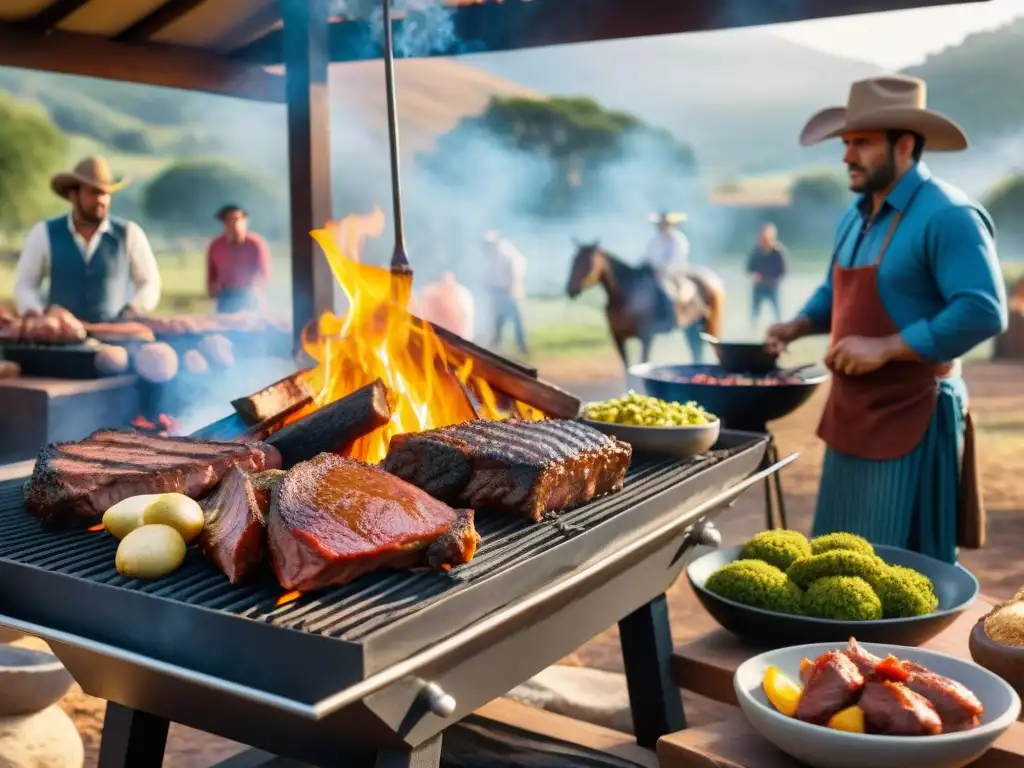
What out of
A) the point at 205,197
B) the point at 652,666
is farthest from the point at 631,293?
the point at 205,197

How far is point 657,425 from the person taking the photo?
354 centimetres

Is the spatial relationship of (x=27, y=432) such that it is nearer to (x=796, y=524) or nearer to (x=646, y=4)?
(x=646, y=4)

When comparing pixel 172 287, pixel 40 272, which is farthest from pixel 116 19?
pixel 172 287

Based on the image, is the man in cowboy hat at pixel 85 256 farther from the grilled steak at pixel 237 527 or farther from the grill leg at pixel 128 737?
the grilled steak at pixel 237 527

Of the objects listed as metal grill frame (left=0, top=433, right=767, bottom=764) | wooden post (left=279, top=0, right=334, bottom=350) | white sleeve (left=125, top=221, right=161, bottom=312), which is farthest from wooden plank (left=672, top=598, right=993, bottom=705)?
white sleeve (left=125, top=221, right=161, bottom=312)

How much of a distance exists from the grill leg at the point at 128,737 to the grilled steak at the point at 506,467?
3.44 feet

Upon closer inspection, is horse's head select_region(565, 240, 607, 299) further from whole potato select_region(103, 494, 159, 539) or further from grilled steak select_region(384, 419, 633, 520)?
whole potato select_region(103, 494, 159, 539)

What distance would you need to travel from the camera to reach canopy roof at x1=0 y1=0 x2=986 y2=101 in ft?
18.9

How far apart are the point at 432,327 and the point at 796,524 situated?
623 centimetres

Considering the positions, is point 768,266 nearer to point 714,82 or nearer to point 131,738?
point 131,738

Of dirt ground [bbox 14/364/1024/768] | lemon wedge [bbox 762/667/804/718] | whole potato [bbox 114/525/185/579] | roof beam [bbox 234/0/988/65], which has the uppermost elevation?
roof beam [bbox 234/0/988/65]

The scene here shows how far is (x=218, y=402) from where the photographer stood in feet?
24.5

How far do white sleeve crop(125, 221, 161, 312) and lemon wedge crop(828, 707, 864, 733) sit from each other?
7.47 meters

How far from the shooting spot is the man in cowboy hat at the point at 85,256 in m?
8.27
